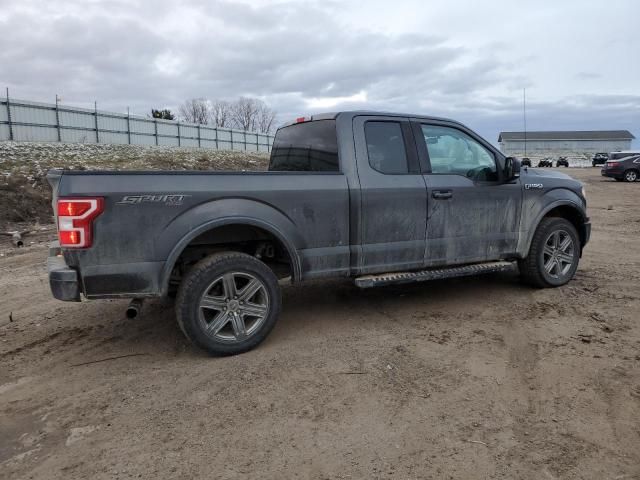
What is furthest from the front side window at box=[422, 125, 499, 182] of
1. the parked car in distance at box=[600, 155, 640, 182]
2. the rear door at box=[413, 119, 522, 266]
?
the parked car in distance at box=[600, 155, 640, 182]

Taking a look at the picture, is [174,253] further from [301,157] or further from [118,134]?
[118,134]

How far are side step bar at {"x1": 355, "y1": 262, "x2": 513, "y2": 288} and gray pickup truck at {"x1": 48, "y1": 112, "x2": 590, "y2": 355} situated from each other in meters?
0.01

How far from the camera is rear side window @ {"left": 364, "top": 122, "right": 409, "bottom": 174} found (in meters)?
4.89

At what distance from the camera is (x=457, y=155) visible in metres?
5.38

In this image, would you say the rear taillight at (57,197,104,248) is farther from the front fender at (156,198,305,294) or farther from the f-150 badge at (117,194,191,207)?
the front fender at (156,198,305,294)

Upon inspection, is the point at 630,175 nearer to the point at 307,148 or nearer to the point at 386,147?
the point at 386,147

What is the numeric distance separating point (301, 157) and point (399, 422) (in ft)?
9.67

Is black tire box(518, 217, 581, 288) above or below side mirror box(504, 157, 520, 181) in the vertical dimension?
below

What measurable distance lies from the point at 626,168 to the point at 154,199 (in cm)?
2853

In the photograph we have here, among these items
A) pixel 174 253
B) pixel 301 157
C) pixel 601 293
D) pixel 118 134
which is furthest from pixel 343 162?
pixel 118 134

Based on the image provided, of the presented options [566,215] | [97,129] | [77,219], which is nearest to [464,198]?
[566,215]

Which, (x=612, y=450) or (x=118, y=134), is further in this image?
(x=118, y=134)

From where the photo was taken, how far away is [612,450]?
9.33ft

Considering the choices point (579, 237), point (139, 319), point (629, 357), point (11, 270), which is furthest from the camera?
point (11, 270)
